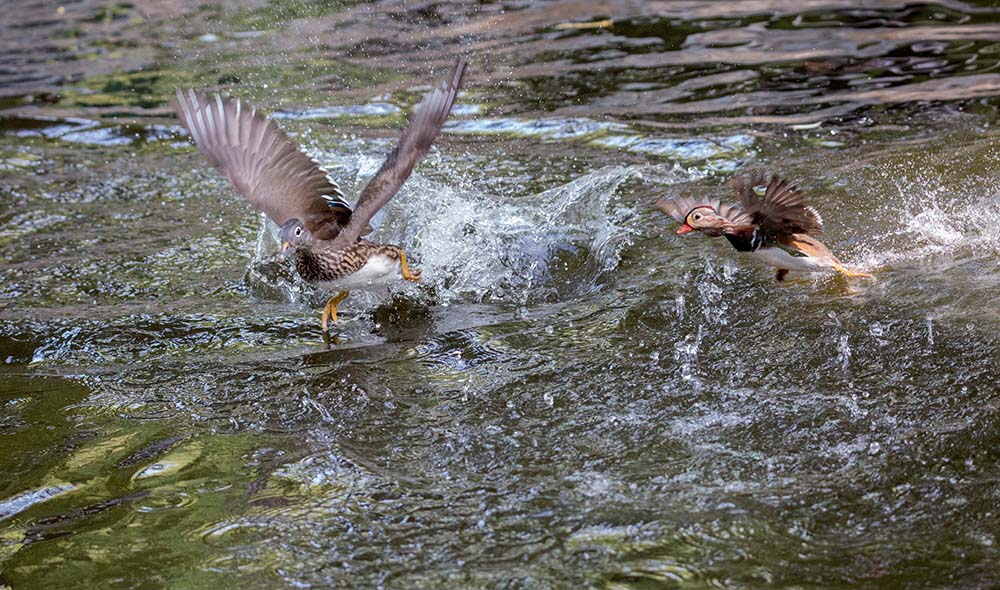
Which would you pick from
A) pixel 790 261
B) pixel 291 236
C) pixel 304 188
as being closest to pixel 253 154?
pixel 304 188

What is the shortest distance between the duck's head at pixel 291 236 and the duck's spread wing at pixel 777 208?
209 centimetres

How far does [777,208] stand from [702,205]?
1.13 feet

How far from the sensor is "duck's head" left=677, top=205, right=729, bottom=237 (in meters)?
5.06

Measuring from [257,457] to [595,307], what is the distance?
6.30ft

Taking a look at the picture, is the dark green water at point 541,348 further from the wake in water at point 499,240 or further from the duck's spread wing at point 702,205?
the duck's spread wing at point 702,205

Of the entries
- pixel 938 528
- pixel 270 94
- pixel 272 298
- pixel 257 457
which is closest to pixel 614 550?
pixel 938 528

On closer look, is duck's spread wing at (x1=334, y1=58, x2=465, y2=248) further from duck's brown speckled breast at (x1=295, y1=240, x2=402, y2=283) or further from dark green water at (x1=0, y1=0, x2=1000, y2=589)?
dark green water at (x1=0, y1=0, x2=1000, y2=589)

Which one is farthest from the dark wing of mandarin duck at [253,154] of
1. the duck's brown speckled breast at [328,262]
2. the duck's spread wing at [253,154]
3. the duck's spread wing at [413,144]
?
the duck's spread wing at [413,144]

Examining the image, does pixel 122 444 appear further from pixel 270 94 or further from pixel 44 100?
pixel 44 100

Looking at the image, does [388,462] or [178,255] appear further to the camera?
[178,255]

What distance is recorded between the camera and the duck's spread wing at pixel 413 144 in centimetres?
540

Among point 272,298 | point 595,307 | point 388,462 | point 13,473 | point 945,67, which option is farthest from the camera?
point 945,67

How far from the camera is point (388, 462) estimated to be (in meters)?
4.03

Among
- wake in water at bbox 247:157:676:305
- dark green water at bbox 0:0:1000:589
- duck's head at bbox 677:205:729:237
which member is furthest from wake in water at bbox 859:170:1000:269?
wake in water at bbox 247:157:676:305
